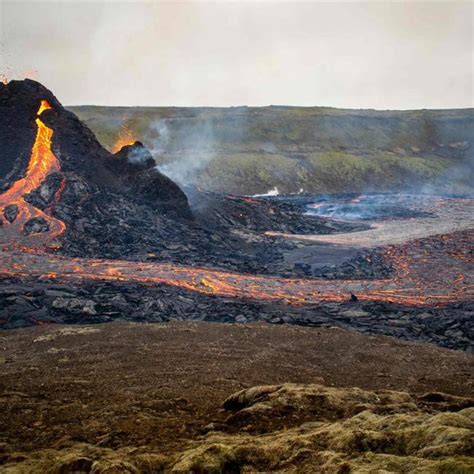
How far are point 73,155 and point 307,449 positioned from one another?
33.8 metres

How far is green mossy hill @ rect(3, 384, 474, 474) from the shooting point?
5.23 meters

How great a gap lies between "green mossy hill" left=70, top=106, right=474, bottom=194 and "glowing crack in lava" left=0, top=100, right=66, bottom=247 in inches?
1854

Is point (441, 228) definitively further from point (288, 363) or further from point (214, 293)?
point (288, 363)

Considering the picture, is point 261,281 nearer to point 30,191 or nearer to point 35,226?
point 35,226

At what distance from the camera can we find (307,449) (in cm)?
596

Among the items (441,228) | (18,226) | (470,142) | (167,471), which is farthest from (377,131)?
(167,471)

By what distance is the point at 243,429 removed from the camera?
7527mm

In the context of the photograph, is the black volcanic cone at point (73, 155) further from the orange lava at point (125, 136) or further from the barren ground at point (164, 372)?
the orange lava at point (125, 136)

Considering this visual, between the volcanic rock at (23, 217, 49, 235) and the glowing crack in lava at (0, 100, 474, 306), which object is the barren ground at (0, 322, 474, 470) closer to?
the glowing crack in lava at (0, 100, 474, 306)

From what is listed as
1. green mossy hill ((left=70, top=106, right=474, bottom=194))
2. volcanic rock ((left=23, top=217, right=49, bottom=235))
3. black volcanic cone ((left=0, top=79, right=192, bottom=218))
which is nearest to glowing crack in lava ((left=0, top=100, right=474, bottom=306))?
volcanic rock ((left=23, top=217, right=49, bottom=235))

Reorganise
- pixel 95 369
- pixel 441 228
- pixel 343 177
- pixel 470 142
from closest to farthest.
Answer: pixel 95 369
pixel 441 228
pixel 343 177
pixel 470 142

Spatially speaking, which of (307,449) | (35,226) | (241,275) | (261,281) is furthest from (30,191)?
(307,449)

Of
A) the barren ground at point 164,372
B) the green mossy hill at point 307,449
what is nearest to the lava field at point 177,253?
the barren ground at point 164,372

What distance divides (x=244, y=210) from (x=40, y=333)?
97.6ft
